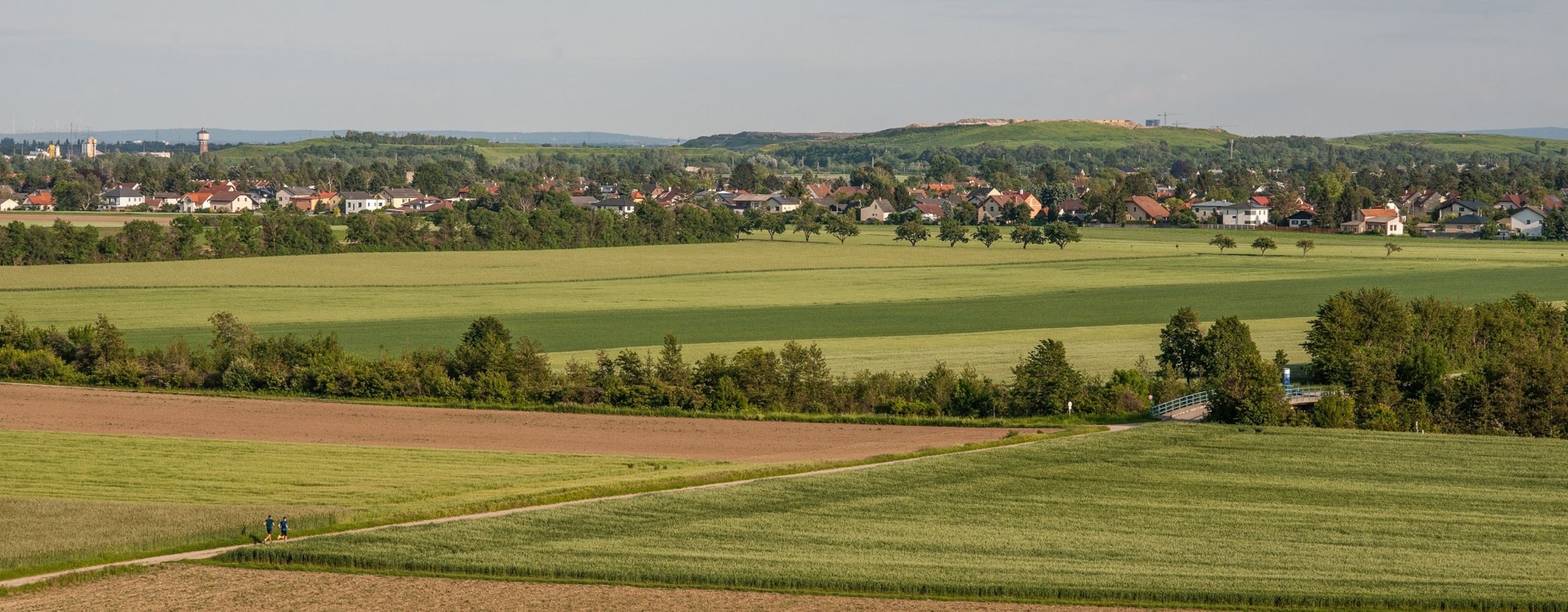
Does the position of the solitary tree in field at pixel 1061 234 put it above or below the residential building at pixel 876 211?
above

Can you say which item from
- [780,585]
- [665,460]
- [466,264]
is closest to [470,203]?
[466,264]

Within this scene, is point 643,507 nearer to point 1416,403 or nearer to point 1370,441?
point 1370,441

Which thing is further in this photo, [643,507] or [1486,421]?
[1486,421]

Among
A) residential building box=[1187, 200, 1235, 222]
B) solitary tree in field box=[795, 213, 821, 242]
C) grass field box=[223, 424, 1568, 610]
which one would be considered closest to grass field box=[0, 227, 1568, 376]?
solitary tree in field box=[795, 213, 821, 242]

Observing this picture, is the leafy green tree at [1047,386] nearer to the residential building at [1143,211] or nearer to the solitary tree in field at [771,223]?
the solitary tree in field at [771,223]

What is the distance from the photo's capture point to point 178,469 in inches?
1545

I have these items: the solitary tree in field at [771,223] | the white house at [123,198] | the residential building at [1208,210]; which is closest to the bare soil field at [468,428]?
the solitary tree in field at [771,223]

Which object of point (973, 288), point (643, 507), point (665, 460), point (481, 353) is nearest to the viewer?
point (643, 507)

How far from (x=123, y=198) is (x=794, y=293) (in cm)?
12242

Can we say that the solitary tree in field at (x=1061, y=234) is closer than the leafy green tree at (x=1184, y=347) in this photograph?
No

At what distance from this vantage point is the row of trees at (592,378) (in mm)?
49125

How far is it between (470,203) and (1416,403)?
126 metres

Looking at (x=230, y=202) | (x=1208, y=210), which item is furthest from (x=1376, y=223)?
(x=230, y=202)

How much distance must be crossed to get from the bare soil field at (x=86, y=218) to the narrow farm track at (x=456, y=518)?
10337 centimetres
